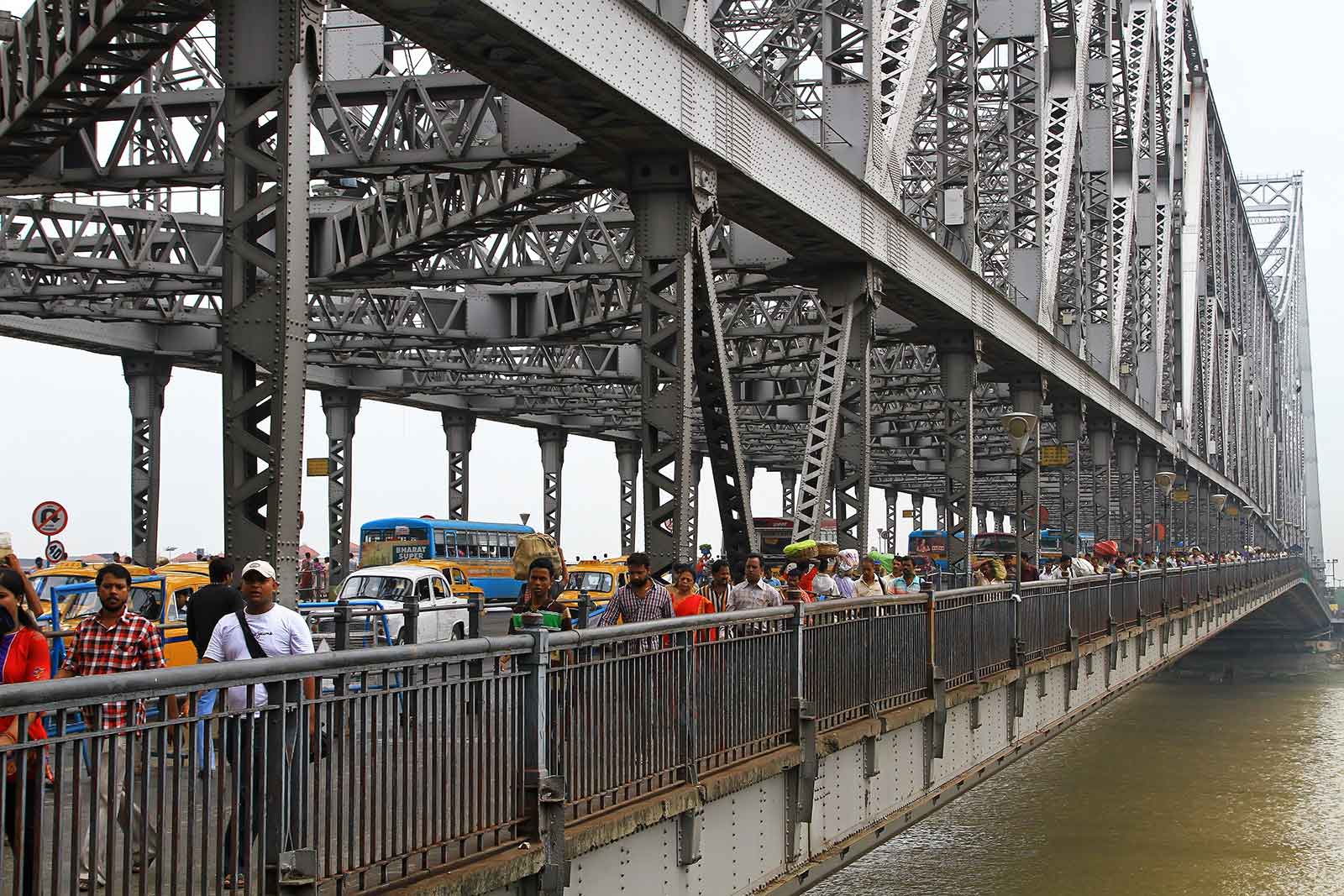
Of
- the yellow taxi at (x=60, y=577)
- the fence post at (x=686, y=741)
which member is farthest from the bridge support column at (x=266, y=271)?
the yellow taxi at (x=60, y=577)

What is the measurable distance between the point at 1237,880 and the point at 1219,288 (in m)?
77.6

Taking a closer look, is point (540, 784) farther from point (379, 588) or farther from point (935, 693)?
point (379, 588)

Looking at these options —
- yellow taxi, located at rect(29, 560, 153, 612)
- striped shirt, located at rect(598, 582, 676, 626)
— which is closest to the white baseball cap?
striped shirt, located at rect(598, 582, 676, 626)

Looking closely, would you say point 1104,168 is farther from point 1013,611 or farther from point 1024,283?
point 1013,611

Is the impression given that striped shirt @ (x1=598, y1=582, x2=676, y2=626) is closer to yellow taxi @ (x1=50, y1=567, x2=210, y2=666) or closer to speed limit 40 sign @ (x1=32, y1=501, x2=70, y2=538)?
yellow taxi @ (x1=50, y1=567, x2=210, y2=666)

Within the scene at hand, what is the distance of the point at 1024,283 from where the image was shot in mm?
36531

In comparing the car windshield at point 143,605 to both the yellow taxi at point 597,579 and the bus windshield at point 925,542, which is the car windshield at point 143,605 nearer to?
the yellow taxi at point 597,579

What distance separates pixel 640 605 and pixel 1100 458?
44.4 metres

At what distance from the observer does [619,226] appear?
32.2 m

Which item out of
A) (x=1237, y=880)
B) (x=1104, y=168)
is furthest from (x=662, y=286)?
(x=1104, y=168)

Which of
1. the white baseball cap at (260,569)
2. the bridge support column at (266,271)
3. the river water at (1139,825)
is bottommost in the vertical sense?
the river water at (1139,825)

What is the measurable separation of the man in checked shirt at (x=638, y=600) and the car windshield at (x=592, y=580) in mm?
24717

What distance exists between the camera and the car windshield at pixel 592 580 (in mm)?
36781

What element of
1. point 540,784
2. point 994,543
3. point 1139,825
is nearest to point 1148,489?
point 994,543
